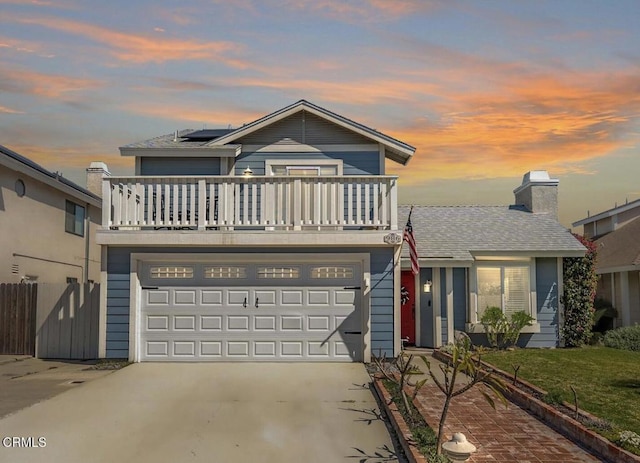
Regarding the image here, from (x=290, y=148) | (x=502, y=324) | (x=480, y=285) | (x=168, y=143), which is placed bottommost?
(x=502, y=324)

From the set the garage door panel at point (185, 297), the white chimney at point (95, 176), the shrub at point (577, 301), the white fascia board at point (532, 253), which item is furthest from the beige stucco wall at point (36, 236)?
the shrub at point (577, 301)

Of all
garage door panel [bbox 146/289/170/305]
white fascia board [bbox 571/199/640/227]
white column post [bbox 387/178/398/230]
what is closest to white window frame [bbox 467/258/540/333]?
white column post [bbox 387/178/398/230]

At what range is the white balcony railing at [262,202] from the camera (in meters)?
11.6

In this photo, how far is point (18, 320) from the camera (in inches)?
528

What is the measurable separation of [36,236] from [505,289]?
49.4 ft

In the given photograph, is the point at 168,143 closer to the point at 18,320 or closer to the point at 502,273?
the point at 18,320

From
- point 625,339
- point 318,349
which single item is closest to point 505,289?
point 625,339

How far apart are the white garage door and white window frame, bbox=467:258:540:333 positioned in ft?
15.0

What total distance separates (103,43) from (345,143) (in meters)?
7.09

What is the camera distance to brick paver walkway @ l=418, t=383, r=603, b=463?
6207 millimetres

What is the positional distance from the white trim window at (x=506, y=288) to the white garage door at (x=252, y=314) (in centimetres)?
507

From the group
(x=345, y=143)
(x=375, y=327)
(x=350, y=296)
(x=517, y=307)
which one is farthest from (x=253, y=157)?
(x=517, y=307)

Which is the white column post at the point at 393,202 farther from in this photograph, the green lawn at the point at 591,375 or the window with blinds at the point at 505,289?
the window with blinds at the point at 505,289

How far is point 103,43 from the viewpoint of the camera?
14250 millimetres
